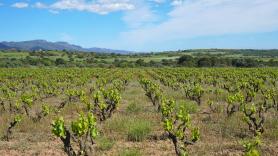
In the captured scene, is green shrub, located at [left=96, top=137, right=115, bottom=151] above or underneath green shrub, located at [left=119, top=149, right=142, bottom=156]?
underneath

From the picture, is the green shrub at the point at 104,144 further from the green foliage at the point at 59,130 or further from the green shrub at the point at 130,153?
the green foliage at the point at 59,130

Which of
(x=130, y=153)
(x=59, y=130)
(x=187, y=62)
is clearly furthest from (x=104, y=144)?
(x=187, y=62)

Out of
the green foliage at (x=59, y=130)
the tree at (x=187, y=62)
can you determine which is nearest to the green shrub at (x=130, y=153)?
the green foliage at (x=59, y=130)

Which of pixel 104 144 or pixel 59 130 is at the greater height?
pixel 59 130

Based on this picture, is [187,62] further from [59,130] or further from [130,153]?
[59,130]

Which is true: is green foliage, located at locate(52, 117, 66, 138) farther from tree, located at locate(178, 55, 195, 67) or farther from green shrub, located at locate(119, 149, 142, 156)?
tree, located at locate(178, 55, 195, 67)

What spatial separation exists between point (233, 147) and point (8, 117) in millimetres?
8704

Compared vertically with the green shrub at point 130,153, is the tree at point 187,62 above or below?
below

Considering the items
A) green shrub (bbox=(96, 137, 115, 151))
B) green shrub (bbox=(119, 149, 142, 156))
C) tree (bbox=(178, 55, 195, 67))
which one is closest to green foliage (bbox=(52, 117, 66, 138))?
green shrub (bbox=(119, 149, 142, 156))

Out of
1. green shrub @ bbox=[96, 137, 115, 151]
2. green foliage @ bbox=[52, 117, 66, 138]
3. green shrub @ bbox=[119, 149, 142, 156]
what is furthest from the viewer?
green shrub @ bbox=[96, 137, 115, 151]

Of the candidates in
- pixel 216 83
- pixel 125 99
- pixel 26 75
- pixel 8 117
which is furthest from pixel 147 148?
pixel 26 75

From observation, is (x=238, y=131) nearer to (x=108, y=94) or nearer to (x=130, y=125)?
(x=130, y=125)

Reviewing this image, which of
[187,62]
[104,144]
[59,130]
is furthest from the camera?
[187,62]

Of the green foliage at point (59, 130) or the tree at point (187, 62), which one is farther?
the tree at point (187, 62)
